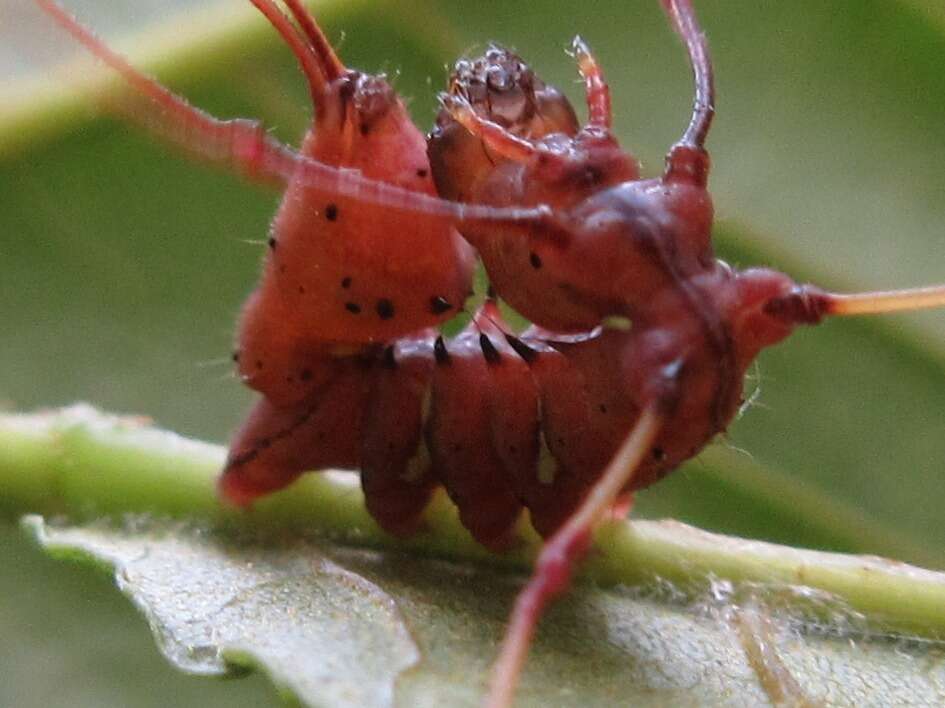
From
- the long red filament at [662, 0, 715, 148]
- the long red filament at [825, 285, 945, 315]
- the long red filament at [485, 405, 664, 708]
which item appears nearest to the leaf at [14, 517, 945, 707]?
the long red filament at [485, 405, 664, 708]

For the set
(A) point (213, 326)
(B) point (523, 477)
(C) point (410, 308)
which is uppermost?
(C) point (410, 308)

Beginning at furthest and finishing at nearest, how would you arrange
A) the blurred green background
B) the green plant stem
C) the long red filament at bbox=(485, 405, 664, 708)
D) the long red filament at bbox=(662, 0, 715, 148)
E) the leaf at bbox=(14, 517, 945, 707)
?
the blurred green background
the green plant stem
the long red filament at bbox=(662, 0, 715, 148)
the leaf at bbox=(14, 517, 945, 707)
the long red filament at bbox=(485, 405, 664, 708)

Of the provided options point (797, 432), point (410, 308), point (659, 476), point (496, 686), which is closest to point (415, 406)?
point (410, 308)

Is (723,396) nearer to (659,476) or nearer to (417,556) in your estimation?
(659,476)

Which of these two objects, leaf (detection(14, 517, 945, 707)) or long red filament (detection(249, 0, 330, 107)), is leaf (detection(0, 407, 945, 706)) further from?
long red filament (detection(249, 0, 330, 107))

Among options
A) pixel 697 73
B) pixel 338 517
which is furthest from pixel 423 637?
pixel 697 73

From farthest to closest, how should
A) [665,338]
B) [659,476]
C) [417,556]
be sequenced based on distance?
1. [417,556]
2. [659,476]
3. [665,338]
